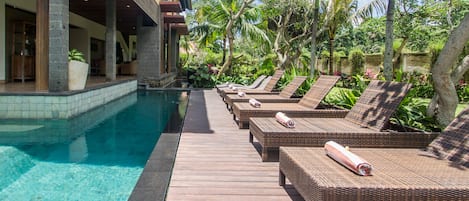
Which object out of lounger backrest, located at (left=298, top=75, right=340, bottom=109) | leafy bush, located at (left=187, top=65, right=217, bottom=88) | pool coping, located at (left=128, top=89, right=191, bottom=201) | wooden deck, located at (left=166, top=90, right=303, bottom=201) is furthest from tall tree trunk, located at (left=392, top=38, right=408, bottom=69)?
pool coping, located at (left=128, top=89, right=191, bottom=201)

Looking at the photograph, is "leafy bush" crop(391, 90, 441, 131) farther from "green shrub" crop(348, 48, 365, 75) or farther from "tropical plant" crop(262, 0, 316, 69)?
"green shrub" crop(348, 48, 365, 75)

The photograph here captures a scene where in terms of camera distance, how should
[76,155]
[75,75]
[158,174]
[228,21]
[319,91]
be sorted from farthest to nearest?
[228,21]
[75,75]
[319,91]
[76,155]
[158,174]

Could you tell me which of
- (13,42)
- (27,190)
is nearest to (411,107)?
(27,190)

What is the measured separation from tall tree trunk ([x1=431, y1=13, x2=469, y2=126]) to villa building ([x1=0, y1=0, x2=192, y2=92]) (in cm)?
661

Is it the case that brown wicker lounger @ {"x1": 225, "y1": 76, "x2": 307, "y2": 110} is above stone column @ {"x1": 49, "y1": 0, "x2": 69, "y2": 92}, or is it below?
below

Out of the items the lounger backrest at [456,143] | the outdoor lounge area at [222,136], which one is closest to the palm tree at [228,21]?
the outdoor lounge area at [222,136]

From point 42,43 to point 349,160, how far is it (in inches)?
292

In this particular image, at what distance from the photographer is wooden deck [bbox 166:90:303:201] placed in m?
2.92

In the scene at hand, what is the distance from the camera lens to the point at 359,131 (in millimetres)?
3971

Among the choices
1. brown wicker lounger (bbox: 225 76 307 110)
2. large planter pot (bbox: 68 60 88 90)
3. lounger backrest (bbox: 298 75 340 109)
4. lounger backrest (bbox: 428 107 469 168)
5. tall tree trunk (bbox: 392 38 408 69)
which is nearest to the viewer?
lounger backrest (bbox: 428 107 469 168)

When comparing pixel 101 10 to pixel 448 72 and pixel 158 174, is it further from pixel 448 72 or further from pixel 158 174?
pixel 448 72

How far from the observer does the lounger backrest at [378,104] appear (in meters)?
4.08

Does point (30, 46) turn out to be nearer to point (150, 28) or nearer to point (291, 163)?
point (150, 28)

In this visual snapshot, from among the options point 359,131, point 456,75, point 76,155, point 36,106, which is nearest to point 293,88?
point 456,75
